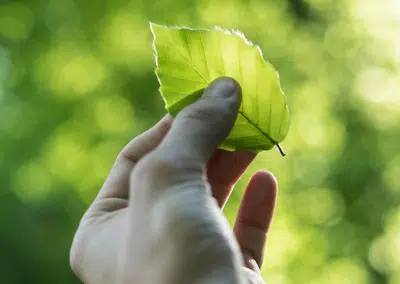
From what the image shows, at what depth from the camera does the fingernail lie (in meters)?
0.37

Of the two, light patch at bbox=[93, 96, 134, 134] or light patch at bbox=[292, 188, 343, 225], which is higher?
light patch at bbox=[93, 96, 134, 134]

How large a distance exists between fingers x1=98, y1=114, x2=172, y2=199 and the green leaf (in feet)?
0.33

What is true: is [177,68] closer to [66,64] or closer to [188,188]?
[188,188]

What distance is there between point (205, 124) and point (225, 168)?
19 cm

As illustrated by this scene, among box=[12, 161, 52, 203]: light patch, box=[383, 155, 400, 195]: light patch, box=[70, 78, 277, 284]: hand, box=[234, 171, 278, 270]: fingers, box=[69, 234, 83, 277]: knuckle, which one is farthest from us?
box=[383, 155, 400, 195]: light patch

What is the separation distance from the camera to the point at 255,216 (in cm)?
57

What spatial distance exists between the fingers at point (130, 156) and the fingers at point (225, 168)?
0.21ft

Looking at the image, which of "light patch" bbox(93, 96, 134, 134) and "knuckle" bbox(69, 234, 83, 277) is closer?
"knuckle" bbox(69, 234, 83, 277)

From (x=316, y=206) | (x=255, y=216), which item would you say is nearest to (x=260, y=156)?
(x=316, y=206)

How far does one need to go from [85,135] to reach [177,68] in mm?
964

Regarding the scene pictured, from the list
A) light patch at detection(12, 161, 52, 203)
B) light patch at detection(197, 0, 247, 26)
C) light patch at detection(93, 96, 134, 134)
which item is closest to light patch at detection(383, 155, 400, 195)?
light patch at detection(197, 0, 247, 26)

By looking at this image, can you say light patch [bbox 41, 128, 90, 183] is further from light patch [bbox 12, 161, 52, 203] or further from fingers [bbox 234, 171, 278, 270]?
fingers [bbox 234, 171, 278, 270]

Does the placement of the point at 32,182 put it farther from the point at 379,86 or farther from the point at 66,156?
the point at 379,86

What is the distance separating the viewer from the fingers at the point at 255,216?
563 millimetres
